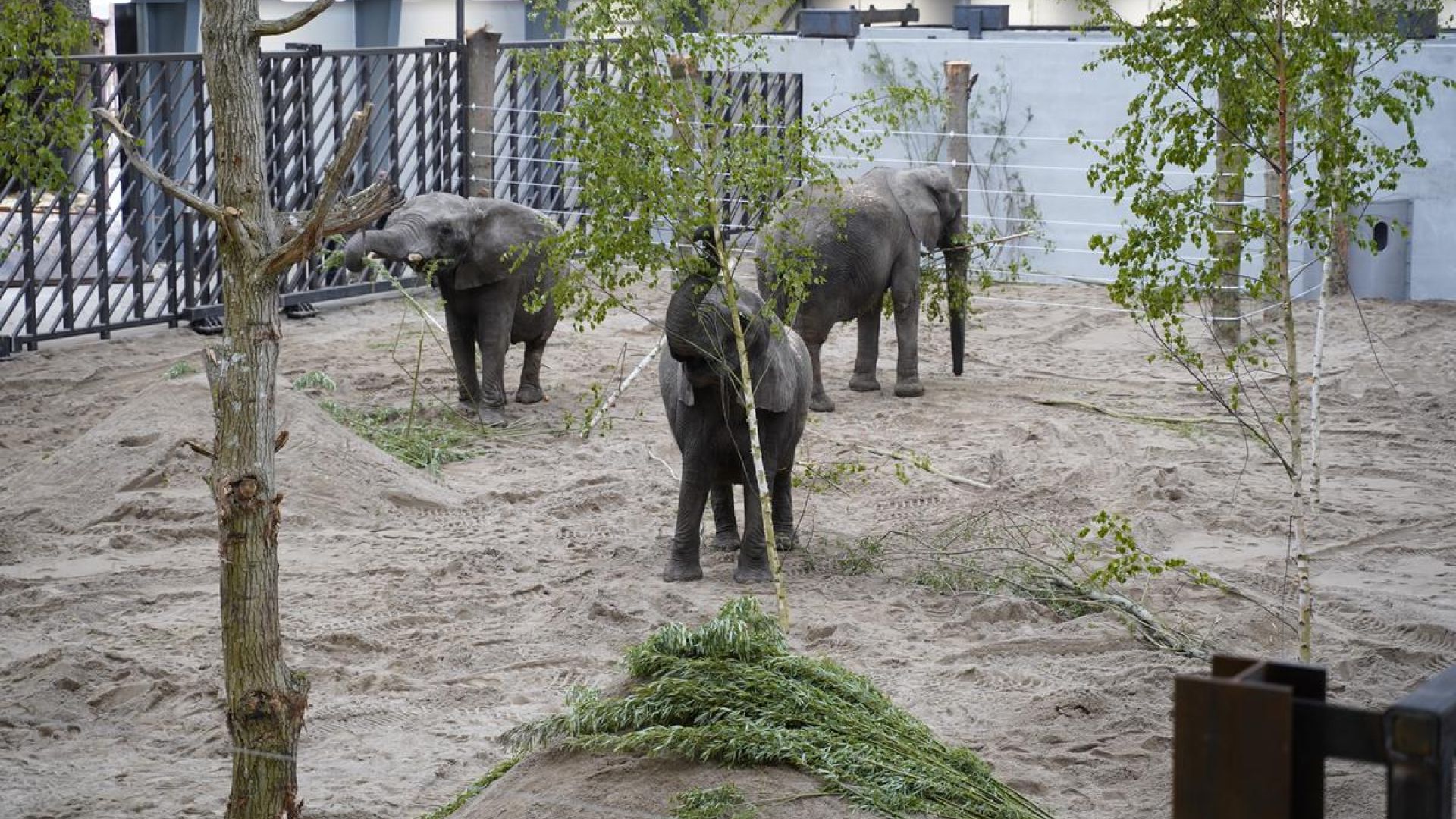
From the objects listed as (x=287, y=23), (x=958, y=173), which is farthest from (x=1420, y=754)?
(x=958, y=173)

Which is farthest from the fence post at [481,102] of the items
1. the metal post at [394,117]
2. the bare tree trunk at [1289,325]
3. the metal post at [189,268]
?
the bare tree trunk at [1289,325]

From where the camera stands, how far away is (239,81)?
469 cm

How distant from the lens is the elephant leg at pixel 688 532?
8.10 meters

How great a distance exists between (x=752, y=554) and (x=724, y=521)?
72cm

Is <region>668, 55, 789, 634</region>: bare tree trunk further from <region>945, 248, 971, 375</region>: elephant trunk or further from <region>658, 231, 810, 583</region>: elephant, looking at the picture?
<region>945, 248, 971, 375</region>: elephant trunk

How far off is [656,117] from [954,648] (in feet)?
8.84

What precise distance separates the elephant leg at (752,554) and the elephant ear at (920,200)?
5000 mm

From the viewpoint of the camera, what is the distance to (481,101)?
18125mm

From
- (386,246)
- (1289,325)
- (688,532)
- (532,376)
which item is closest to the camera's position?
(1289,325)

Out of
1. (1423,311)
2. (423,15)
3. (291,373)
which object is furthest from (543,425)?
(423,15)

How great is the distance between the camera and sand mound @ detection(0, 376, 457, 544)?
368 inches

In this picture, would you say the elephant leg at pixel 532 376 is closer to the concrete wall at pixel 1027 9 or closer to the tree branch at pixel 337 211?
the tree branch at pixel 337 211

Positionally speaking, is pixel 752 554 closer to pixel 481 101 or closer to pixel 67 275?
pixel 67 275

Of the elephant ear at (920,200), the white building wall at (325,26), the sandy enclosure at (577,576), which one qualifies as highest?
the white building wall at (325,26)
